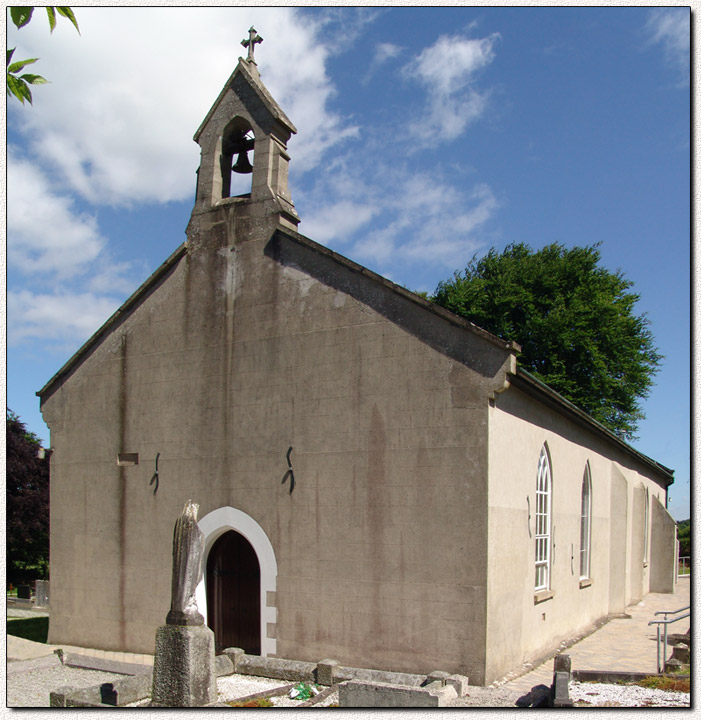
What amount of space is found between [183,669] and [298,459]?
4.57m

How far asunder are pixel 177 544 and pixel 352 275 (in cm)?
552

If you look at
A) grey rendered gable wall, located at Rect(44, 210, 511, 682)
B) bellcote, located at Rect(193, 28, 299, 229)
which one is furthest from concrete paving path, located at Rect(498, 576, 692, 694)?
bellcote, located at Rect(193, 28, 299, 229)

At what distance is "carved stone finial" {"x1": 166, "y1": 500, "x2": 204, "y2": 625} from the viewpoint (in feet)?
30.8

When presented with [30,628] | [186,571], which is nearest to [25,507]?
[30,628]

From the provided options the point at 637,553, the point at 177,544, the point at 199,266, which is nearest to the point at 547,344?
the point at 637,553

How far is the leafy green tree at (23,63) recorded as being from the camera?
4.83m

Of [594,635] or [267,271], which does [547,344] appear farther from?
[267,271]

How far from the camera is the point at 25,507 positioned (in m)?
30.1

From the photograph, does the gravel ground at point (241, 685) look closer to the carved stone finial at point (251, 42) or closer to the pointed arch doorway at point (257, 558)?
the pointed arch doorway at point (257, 558)

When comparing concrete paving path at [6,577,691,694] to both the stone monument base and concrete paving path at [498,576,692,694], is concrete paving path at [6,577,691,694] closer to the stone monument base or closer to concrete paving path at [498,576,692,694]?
concrete paving path at [498,576,692,694]

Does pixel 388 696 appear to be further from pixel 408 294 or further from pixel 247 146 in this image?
pixel 247 146

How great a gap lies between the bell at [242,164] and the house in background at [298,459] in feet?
0.12

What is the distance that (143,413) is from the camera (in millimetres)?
15359

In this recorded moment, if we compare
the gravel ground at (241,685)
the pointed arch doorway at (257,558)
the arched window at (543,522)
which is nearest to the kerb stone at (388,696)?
the gravel ground at (241,685)
